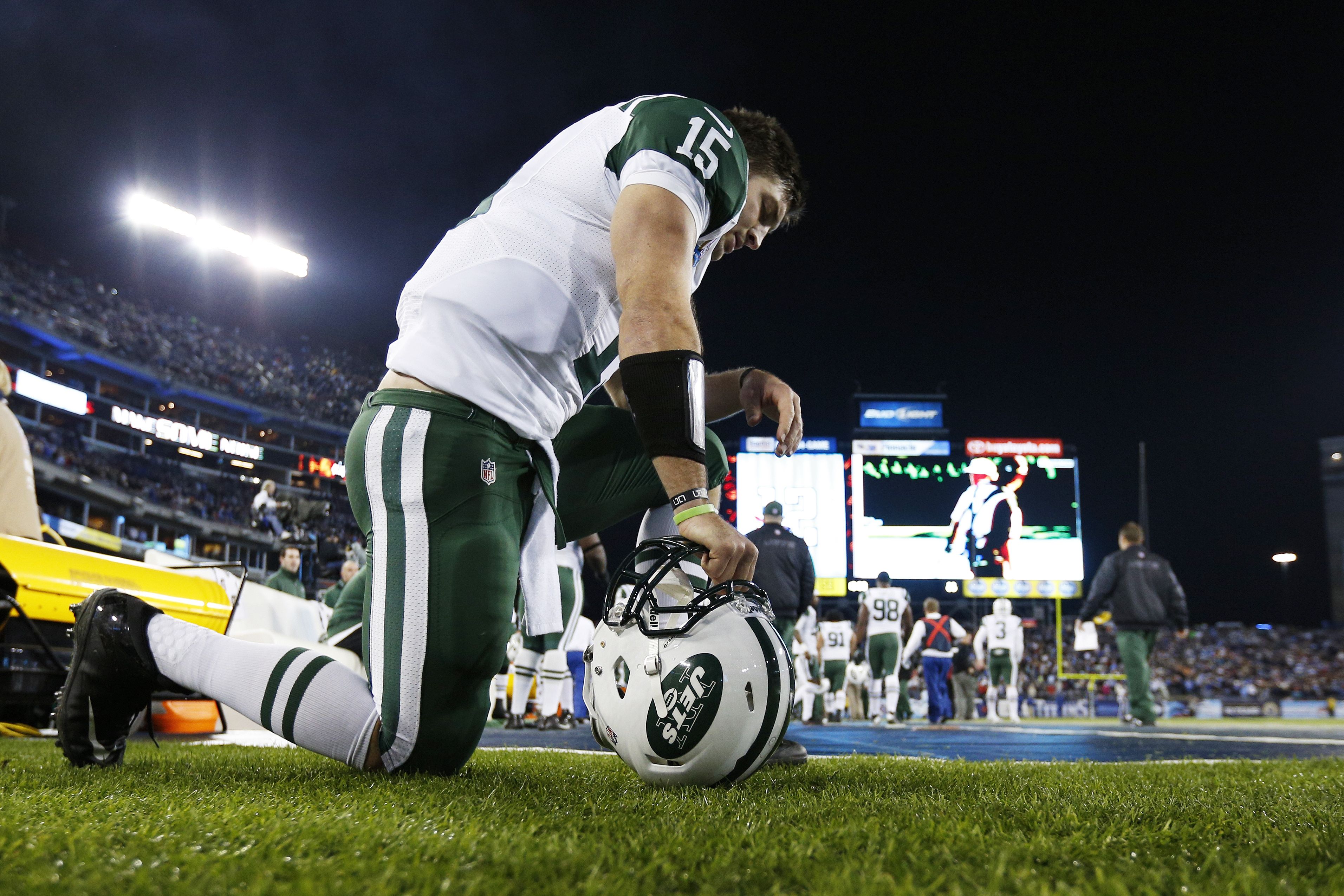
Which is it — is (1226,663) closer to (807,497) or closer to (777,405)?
(807,497)

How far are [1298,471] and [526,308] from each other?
42.9 metres

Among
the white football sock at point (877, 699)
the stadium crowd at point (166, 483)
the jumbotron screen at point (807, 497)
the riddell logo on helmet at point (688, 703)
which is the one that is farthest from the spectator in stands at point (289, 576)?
the stadium crowd at point (166, 483)

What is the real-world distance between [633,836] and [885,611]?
10775 millimetres

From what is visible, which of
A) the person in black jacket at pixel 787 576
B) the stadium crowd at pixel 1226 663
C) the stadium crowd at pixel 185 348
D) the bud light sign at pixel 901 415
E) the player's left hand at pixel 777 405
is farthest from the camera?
the bud light sign at pixel 901 415

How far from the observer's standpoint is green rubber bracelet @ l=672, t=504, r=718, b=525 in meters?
1.67

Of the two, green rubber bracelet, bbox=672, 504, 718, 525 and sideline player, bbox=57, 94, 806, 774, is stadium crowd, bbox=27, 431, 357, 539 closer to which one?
sideline player, bbox=57, 94, 806, 774

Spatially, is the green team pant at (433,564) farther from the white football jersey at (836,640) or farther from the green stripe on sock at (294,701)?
the white football jersey at (836,640)

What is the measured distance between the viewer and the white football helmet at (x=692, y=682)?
1.68 meters

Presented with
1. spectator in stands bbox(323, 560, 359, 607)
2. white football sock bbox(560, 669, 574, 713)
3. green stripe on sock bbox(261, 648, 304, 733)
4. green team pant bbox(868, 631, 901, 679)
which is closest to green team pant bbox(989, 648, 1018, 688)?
green team pant bbox(868, 631, 901, 679)

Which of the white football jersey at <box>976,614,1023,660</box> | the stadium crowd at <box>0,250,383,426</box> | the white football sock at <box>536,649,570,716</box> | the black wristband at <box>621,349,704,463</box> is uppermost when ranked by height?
the stadium crowd at <box>0,250,383,426</box>

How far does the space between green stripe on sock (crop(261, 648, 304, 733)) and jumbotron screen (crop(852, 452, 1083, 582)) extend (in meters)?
23.8

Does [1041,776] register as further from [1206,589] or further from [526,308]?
[1206,589]

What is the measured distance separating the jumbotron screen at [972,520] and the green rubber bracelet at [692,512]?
78.2ft

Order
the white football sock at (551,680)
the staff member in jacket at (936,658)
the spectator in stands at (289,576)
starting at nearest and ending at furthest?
the white football sock at (551,680) < the spectator in stands at (289,576) < the staff member in jacket at (936,658)
